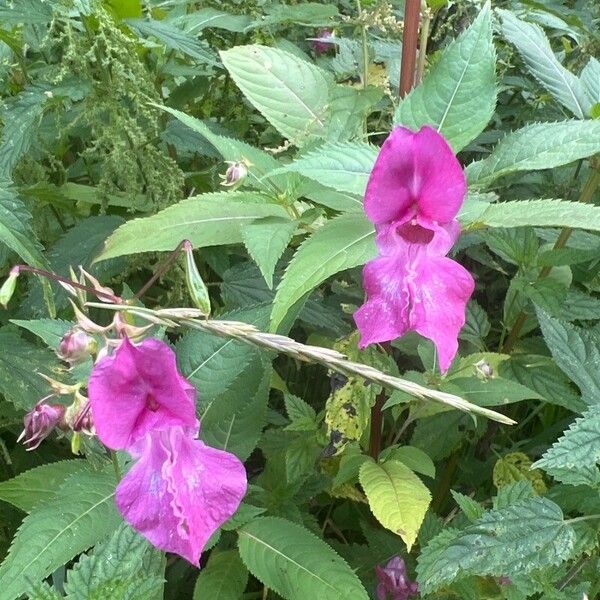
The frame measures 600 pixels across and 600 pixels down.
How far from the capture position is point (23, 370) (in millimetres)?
924

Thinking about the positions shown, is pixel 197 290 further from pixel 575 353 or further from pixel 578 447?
pixel 575 353

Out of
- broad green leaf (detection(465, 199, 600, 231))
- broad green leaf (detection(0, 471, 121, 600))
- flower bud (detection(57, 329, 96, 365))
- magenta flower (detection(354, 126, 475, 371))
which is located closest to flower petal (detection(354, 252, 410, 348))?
magenta flower (detection(354, 126, 475, 371))

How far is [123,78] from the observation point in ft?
3.31

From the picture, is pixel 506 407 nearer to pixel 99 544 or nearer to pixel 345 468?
pixel 345 468

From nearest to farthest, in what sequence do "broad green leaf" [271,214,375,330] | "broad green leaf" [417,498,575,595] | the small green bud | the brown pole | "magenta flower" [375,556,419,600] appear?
the small green bud, "broad green leaf" [271,214,375,330], "broad green leaf" [417,498,575,595], the brown pole, "magenta flower" [375,556,419,600]

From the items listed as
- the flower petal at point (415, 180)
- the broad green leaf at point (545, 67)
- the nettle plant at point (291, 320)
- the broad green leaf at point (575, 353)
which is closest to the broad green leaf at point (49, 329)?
the nettle plant at point (291, 320)

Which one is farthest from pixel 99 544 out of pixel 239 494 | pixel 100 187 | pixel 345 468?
pixel 100 187

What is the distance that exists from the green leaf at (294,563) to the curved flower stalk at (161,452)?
21 centimetres

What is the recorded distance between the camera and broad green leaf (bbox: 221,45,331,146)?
0.90 m

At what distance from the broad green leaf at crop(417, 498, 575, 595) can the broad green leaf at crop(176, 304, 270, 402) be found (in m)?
0.29

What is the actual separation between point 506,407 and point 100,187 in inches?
29.3

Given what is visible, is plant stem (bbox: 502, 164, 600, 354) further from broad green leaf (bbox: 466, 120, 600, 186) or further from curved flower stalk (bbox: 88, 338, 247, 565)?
curved flower stalk (bbox: 88, 338, 247, 565)

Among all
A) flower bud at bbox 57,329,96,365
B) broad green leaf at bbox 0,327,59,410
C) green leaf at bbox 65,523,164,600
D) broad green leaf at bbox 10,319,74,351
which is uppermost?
flower bud at bbox 57,329,96,365

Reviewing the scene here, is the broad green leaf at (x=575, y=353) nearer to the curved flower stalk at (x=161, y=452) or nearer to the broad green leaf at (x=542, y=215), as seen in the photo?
the broad green leaf at (x=542, y=215)
